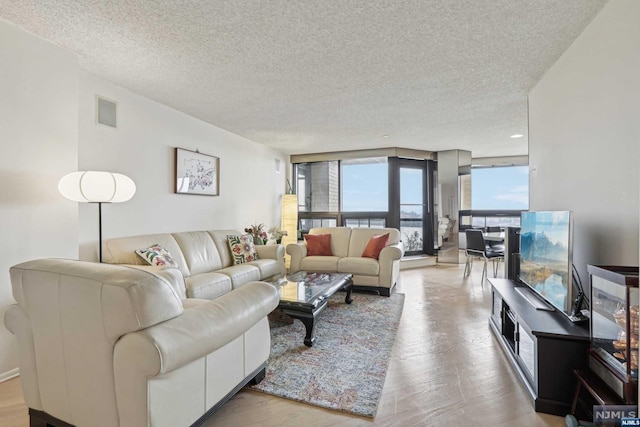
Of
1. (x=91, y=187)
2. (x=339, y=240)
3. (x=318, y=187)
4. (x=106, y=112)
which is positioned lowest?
(x=339, y=240)

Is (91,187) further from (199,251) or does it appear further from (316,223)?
(316,223)

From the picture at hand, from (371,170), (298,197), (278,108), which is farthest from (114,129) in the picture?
(371,170)

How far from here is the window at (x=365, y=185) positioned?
6.30m

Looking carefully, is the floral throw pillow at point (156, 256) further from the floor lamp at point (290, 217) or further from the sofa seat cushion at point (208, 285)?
the floor lamp at point (290, 217)

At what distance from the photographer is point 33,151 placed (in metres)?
2.23

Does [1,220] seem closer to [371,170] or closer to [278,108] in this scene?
[278,108]

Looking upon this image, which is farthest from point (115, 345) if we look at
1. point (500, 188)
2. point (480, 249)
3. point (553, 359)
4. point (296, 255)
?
point (500, 188)

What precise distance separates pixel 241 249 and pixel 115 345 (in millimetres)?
2914

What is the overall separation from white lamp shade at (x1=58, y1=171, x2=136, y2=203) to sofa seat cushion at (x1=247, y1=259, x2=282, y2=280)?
1864 mm

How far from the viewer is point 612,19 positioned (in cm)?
182

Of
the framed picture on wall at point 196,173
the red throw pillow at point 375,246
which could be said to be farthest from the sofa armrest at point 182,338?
the red throw pillow at point 375,246

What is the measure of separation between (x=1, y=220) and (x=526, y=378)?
3593mm

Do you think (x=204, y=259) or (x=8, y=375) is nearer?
(x=8, y=375)

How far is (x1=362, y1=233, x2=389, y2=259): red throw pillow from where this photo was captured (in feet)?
14.3
